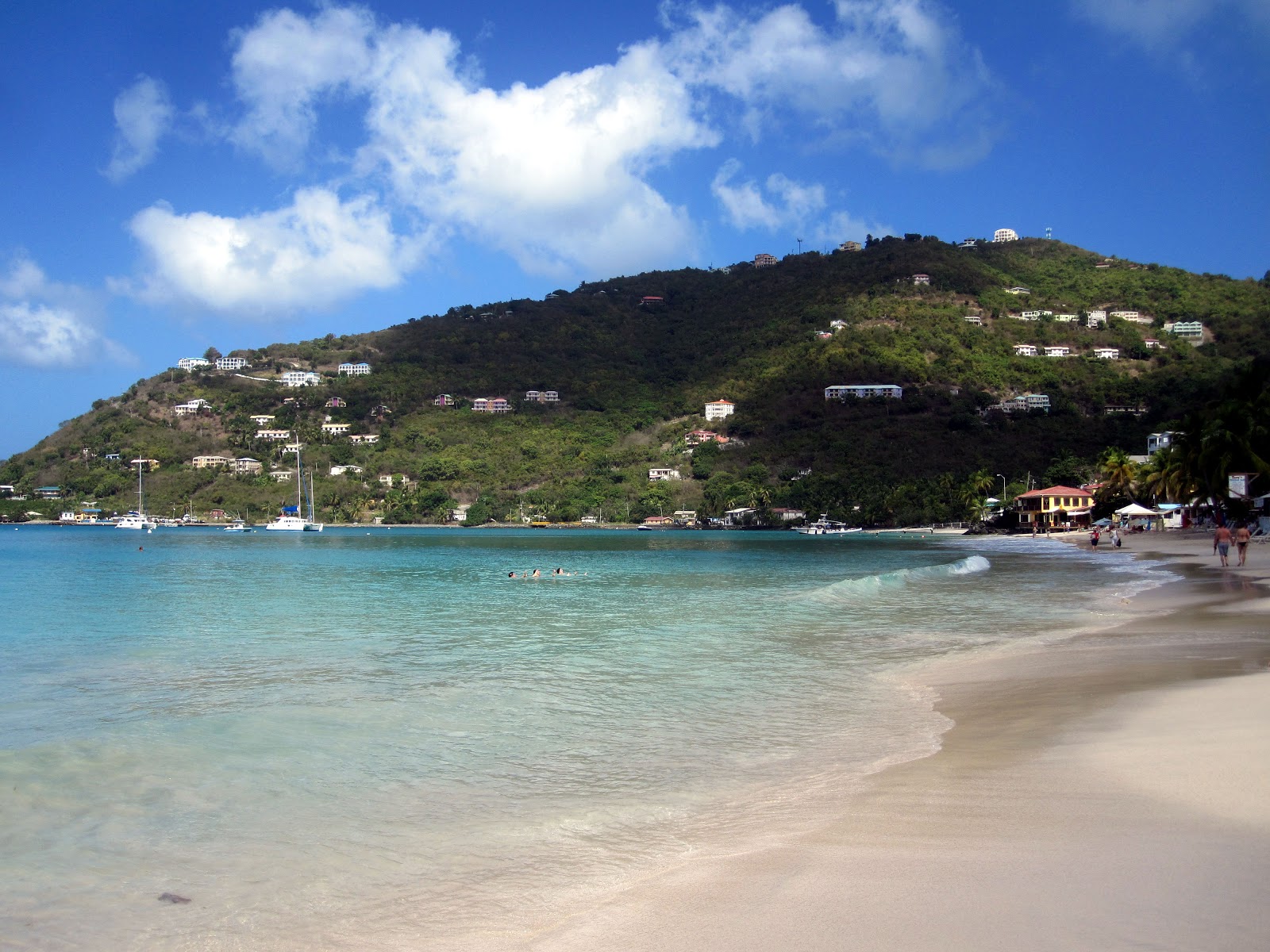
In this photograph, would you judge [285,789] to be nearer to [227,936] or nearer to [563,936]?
[227,936]

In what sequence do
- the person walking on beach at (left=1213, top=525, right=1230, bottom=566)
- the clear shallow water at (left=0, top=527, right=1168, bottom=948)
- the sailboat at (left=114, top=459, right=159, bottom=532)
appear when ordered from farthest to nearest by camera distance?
the sailboat at (left=114, top=459, right=159, bottom=532), the person walking on beach at (left=1213, top=525, right=1230, bottom=566), the clear shallow water at (left=0, top=527, right=1168, bottom=948)

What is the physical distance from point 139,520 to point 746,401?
253 feet

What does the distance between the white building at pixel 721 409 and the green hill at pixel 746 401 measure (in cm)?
147

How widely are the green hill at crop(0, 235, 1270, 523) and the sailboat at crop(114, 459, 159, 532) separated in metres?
2.74

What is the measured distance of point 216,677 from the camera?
11.5 metres

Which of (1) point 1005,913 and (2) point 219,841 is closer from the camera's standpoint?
(1) point 1005,913

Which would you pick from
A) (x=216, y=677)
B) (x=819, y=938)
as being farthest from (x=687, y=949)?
(x=216, y=677)

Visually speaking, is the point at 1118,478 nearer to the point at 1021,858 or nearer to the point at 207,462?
the point at 1021,858

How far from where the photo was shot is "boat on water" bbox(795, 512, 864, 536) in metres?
95.0

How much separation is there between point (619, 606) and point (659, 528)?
298ft

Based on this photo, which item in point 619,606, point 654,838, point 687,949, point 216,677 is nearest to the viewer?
point 687,949

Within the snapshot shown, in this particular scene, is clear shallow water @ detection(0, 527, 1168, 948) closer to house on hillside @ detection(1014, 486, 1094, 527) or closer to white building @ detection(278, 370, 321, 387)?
house on hillside @ detection(1014, 486, 1094, 527)

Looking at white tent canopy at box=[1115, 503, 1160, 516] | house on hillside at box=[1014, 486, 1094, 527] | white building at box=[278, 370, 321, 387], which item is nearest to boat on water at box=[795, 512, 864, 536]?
house on hillside at box=[1014, 486, 1094, 527]

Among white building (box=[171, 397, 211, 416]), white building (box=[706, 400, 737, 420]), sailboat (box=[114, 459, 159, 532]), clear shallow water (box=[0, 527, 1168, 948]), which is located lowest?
clear shallow water (box=[0, 527, 1168, 948])
